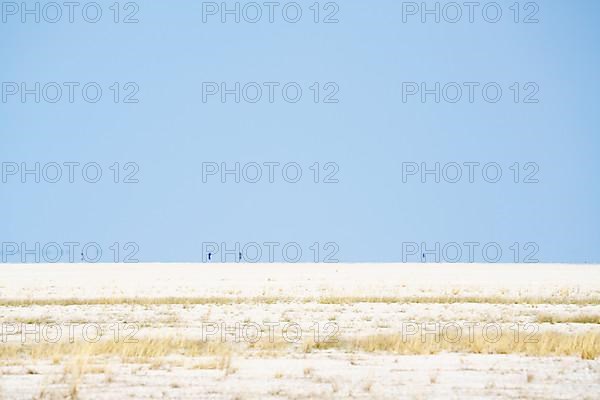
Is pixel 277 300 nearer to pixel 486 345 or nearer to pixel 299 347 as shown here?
pixel 299 347

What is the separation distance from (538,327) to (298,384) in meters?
13.5

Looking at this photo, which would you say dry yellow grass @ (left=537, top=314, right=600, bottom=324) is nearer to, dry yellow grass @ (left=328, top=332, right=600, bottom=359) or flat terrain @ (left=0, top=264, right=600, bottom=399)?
flat terrain @ (left=0, top=264, right=600, bottom=399)

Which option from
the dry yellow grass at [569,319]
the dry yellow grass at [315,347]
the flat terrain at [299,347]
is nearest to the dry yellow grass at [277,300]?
the flat terrain at [299,347]

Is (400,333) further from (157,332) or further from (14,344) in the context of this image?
(14,344)

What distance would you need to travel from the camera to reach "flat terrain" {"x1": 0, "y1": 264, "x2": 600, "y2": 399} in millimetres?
14516

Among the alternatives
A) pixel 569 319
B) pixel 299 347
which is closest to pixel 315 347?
pixel 299 347

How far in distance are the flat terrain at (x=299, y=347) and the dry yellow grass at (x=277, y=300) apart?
0.09m

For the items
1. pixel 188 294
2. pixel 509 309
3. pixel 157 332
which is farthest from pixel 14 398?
pixel 188 294

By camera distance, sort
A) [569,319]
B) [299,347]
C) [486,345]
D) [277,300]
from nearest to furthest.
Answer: [486,345] → [299,347] → [569,319] → [277,300]

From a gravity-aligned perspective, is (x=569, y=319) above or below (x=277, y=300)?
below

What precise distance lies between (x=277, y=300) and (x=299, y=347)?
15827 millimetres

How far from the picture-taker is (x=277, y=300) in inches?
1443

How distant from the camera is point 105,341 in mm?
21078

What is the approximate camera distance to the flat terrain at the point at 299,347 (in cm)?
1452
